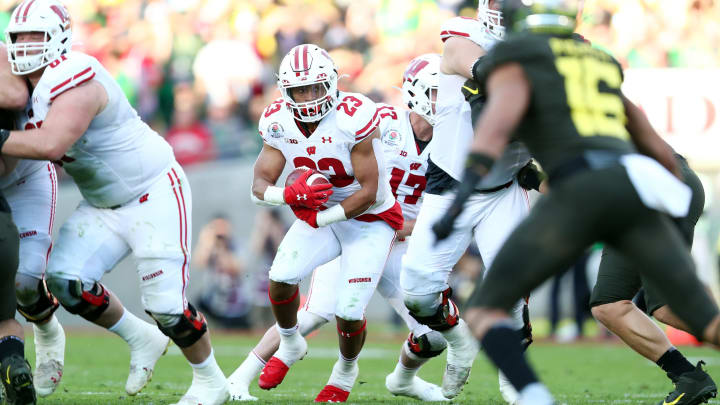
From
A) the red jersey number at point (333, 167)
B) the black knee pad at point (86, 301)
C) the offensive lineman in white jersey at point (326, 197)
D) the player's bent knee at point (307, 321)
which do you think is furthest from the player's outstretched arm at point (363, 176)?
the black knee pad at point (86, 301)

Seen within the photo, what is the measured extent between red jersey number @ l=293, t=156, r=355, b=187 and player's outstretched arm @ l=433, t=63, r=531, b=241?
236 cm

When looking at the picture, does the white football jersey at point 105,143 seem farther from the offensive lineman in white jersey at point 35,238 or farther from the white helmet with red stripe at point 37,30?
the offensive lineman in white jersey at point 35,238

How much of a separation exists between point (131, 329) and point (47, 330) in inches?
18.1

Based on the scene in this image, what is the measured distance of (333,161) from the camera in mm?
5969

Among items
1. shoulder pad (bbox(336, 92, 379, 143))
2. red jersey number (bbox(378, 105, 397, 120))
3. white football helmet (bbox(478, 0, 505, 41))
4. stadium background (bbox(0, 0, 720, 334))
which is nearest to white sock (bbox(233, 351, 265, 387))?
shoulder pad (bbox(336, 92, 379, 143))

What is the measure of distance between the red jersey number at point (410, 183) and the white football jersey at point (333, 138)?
1.74ft

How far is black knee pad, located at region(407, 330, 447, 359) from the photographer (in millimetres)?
6352

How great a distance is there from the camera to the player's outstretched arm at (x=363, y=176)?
5.89 m

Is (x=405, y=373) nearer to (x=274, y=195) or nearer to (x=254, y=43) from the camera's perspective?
(x=274, y=195)

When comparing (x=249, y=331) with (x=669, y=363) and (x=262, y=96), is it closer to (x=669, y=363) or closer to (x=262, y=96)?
(x=262, y=96)

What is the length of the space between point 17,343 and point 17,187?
977mm

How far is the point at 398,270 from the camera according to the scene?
21.8 feet

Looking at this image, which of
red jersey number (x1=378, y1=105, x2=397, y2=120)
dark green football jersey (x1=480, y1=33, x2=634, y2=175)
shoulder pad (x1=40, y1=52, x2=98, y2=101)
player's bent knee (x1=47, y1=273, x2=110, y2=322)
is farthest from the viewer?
red jersey number (x1=378, y1=105, x2=397, y2=120)

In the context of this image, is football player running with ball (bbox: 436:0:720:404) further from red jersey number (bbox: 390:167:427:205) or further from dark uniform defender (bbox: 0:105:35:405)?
red jersey number (bbox: 390:167:427:205)
